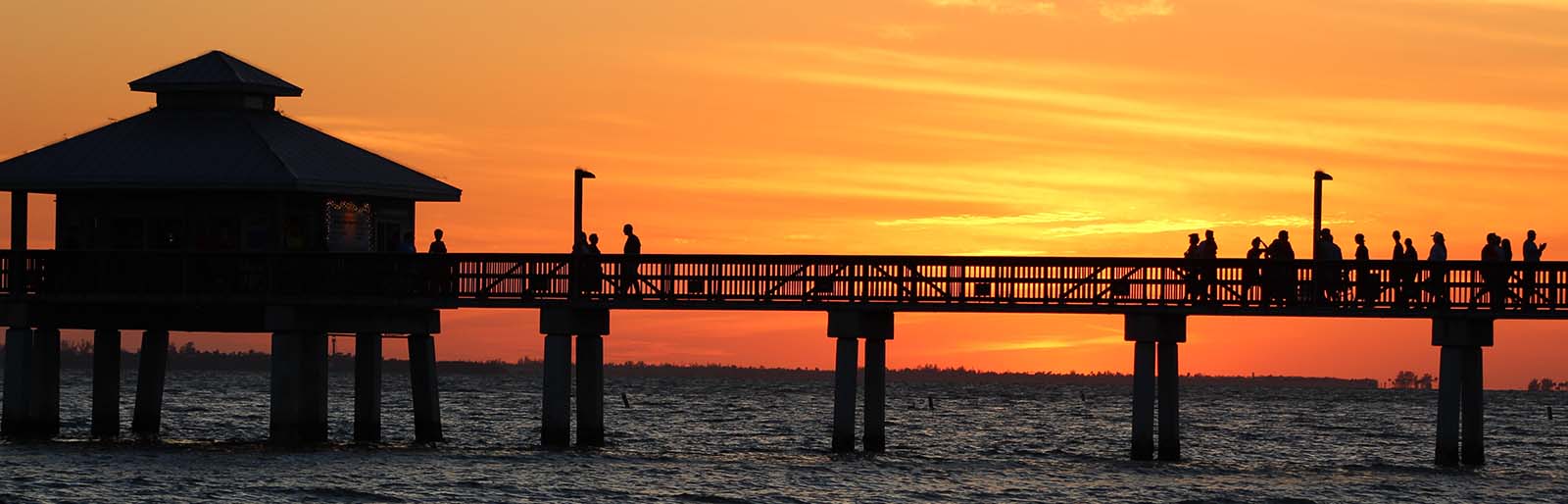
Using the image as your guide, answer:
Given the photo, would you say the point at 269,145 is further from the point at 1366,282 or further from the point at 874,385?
the point at 1366,282

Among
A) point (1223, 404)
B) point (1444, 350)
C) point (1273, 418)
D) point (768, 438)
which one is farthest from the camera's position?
point (1223, 404)

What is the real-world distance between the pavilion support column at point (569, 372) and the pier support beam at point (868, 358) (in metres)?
5.10

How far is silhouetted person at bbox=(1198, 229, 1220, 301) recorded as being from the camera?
46438 millimetres

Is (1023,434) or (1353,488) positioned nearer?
(1353,488)

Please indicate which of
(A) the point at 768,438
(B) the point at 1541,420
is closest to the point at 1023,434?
(A) the point at 768,438

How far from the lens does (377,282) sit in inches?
1972

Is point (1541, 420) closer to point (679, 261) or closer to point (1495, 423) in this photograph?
point (1495, 423)

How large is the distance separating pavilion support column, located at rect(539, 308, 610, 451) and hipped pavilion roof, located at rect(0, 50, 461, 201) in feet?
19.5

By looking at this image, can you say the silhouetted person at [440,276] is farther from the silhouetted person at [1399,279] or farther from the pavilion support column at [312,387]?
the silhouetted person at [1399,279]

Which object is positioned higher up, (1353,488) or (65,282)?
(65,282)

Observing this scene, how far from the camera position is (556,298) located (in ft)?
161

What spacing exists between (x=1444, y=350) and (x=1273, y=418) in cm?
6944

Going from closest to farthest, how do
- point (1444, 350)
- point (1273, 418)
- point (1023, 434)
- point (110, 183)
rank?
point (1444, 350) → point (110, 183) → point (1023, 434) → point (1273, 418)

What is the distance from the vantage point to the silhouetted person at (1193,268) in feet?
153
